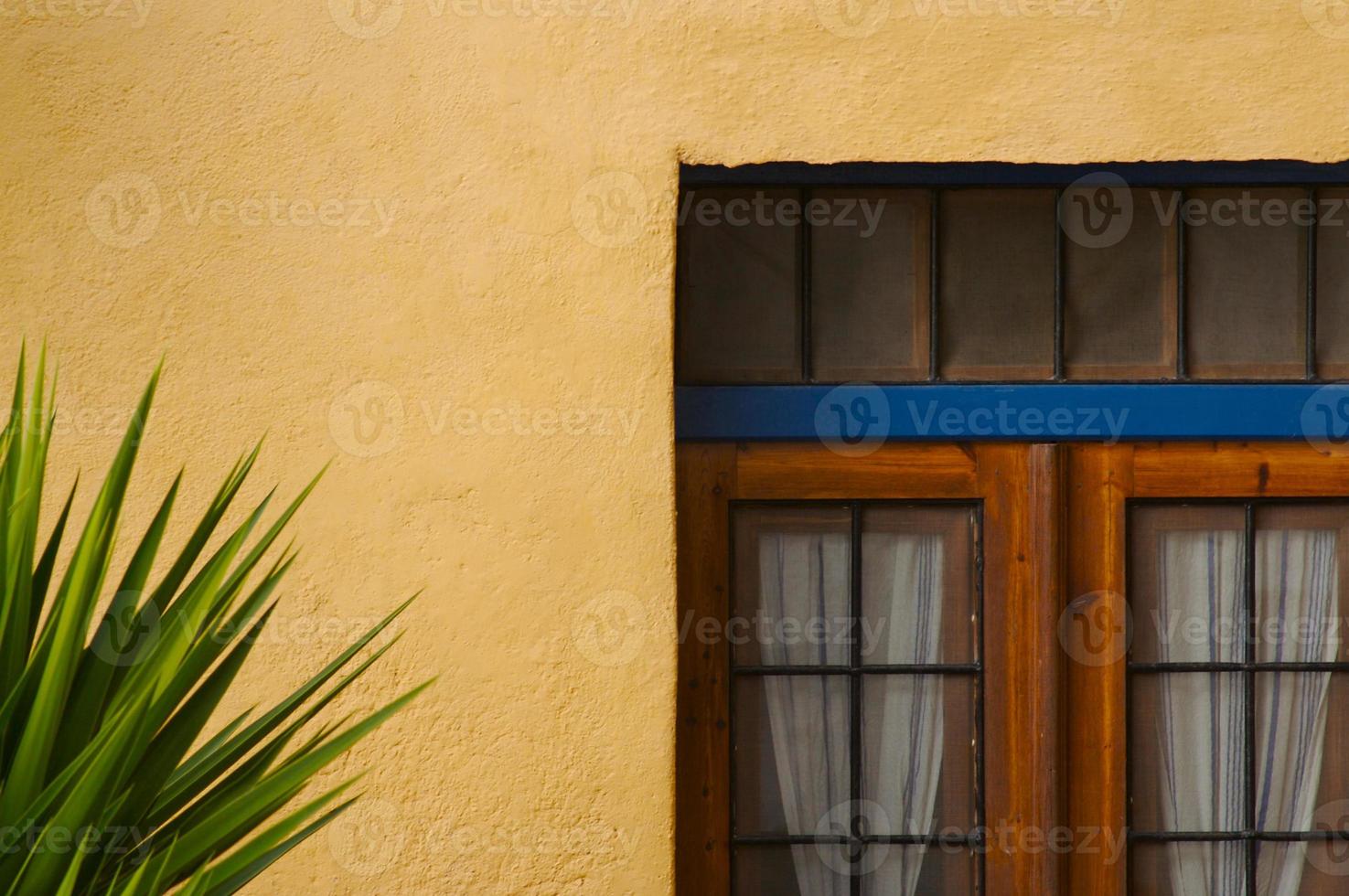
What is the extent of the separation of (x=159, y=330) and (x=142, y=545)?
2.23ft

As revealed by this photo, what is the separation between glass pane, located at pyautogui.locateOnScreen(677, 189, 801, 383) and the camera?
2.25m

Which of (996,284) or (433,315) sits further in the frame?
(996,284)

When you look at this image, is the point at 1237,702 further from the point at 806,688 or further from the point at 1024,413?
Result: the point at 806,688

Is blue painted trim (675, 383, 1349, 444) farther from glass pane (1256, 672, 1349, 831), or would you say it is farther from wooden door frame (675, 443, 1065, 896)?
glass pane (1256, 672, 1349, 831)

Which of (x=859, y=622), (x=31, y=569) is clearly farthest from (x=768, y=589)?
(x=31, y=569)

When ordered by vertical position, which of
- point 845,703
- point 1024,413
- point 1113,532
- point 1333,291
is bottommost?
point 845,703


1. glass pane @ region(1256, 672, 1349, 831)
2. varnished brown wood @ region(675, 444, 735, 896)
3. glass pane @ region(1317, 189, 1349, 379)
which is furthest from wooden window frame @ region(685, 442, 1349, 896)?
glass pane @ region(1256, 672, 1349, 831)

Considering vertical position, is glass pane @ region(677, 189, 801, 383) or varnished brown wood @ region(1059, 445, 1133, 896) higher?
glass pane @ region(677, 189, 801, 383)

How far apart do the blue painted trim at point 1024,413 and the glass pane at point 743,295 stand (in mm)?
70

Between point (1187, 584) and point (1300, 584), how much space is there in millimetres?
243

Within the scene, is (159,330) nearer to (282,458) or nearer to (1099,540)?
(282,458)

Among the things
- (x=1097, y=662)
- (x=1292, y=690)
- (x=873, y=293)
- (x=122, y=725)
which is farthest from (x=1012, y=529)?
(x=122, y=725)

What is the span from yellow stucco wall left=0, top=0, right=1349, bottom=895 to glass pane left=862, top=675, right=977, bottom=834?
1.61ft

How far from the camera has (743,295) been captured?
226 centimetres
